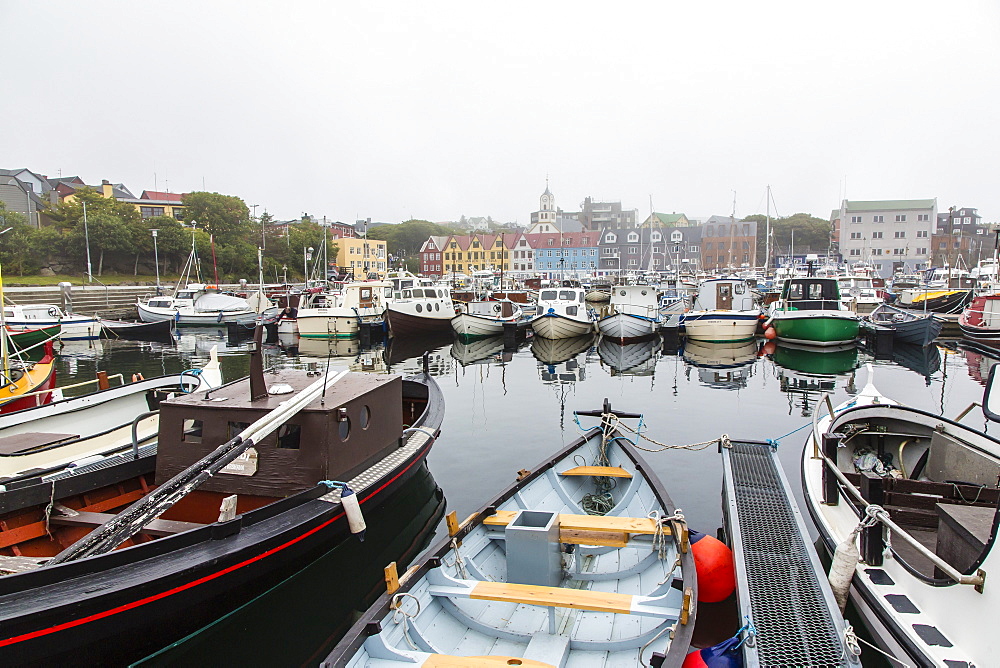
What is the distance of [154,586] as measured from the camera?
17.9ft

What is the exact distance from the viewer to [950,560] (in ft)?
16.3

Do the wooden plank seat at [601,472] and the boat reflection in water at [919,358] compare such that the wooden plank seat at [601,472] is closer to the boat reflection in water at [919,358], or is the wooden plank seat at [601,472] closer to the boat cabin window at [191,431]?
the boat cabin window at [191,431]

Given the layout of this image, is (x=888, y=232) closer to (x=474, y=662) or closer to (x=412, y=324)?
(x=412, y=324)

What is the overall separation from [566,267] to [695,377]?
68995 millimetres

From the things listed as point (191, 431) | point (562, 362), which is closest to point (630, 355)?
point (562, 362)

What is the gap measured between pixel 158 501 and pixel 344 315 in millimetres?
28254

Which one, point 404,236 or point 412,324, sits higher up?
point 404,236

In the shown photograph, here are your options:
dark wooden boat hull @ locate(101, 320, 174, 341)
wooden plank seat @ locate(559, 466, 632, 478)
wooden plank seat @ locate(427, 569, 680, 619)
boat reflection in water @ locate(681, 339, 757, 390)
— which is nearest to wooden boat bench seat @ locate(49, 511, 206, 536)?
wooden plank seat @ locate(427, 569, 680, 619)

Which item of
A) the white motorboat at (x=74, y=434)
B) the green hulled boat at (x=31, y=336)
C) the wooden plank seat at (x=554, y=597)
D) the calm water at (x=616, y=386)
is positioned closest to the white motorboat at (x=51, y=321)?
the green hulled boat at (x=31, y=336)

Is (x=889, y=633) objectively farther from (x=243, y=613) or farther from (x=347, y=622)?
(x=243, y=613)

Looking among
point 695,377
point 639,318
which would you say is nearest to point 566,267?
point 639,318

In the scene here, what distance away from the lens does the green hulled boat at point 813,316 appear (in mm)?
27391

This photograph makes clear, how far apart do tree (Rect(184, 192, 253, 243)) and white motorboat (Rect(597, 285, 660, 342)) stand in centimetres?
4757

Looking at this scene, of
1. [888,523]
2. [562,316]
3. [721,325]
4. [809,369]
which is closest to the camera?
[888,523]
